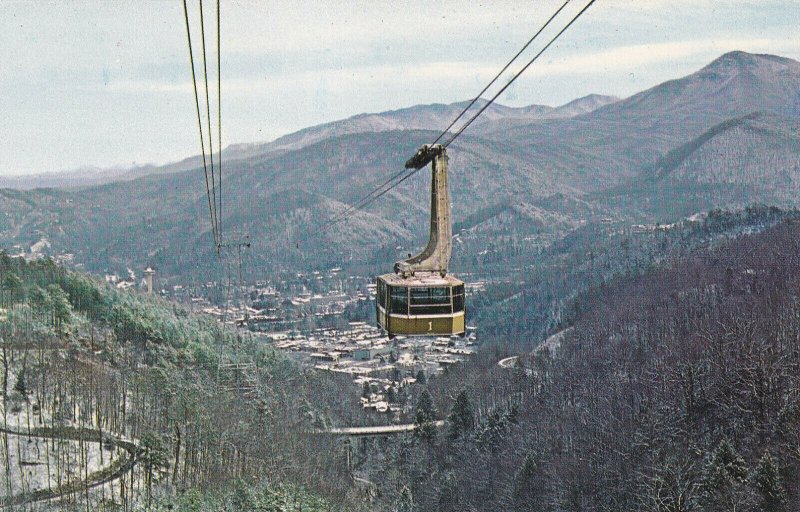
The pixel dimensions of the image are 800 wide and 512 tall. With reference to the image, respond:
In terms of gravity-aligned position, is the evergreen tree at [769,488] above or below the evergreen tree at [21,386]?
below

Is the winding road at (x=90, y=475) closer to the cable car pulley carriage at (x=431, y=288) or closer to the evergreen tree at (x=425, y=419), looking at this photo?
the evergreen tree at (x=425, y=419)

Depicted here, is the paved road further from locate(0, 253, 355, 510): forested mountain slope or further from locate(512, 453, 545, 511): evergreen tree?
locate(512, 453, 545, 511): evergreen tree

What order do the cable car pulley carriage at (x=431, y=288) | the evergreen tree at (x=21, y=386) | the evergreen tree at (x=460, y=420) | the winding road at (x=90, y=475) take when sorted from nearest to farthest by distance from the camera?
the cable car pulley carriage at (x=431, y=288)
the winding road at (x=90, y=475)
the evergreen tree at (x=21, y=386)
the evergreen tree at (x=460, y=420)

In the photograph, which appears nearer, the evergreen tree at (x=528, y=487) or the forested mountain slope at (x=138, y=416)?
the forested mountain slope at (x=138, y=416)

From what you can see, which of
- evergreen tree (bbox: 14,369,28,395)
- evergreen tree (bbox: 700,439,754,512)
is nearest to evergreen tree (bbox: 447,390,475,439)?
evergreen tree (bbox: 700,439,754,512)

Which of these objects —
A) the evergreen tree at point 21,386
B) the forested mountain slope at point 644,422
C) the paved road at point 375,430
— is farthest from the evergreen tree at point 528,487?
the evergreen tree at point 21,386

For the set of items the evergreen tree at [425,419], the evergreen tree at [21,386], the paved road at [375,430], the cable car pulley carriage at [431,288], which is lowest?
the paved road at [375,430]

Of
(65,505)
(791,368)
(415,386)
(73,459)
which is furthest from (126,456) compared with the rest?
(415,386)
